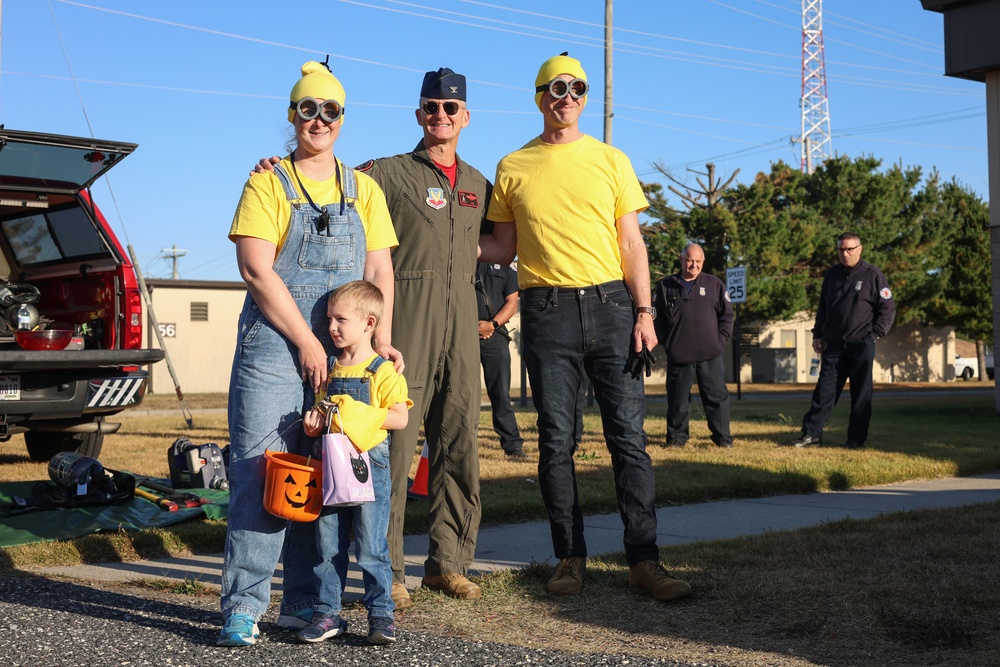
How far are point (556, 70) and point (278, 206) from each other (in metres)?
1.47

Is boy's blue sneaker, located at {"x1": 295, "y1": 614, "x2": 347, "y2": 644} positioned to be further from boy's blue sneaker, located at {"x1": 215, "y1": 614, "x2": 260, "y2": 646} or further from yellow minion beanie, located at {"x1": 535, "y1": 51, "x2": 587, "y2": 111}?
yellow minion beanie, located at {"x1": 535, "y1": 51, "x2": 587, "y2": 111}

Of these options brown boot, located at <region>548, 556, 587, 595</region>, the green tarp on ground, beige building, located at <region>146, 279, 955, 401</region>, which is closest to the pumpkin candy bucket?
brown boot, located at <region>548, 556, 587, 595</region>

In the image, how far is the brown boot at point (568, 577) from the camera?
449cm

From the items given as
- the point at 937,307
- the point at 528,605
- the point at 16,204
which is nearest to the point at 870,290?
the point at 528,605

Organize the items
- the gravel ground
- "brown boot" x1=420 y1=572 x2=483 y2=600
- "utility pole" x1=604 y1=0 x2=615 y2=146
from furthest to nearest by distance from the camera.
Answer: "utility pole" x1=604 y1=0 x2=615 y2=146 → "brown boot" x1=420 y1=572 x2=483 y2=600 → the gravel ground

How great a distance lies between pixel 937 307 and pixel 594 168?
133ft

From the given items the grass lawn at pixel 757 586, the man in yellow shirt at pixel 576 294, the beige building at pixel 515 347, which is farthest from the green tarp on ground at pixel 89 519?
the beige building at pixel 515 347

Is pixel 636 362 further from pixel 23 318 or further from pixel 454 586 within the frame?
pixel 23 318

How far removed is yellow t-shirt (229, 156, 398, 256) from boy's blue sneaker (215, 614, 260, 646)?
4.23 ft

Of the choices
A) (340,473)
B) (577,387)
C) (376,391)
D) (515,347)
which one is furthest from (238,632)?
(515,347)

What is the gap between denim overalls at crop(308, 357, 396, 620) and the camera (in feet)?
12.6

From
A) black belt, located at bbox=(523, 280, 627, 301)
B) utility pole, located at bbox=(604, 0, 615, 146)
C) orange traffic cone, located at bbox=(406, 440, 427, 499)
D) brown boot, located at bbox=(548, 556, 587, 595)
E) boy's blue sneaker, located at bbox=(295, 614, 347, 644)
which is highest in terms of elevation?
utility pole, located at bbox=(604, 0, 615, 146)

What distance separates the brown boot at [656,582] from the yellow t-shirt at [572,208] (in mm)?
1200

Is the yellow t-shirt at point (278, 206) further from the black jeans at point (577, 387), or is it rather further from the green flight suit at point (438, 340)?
the black jeans at point (577, 387)
